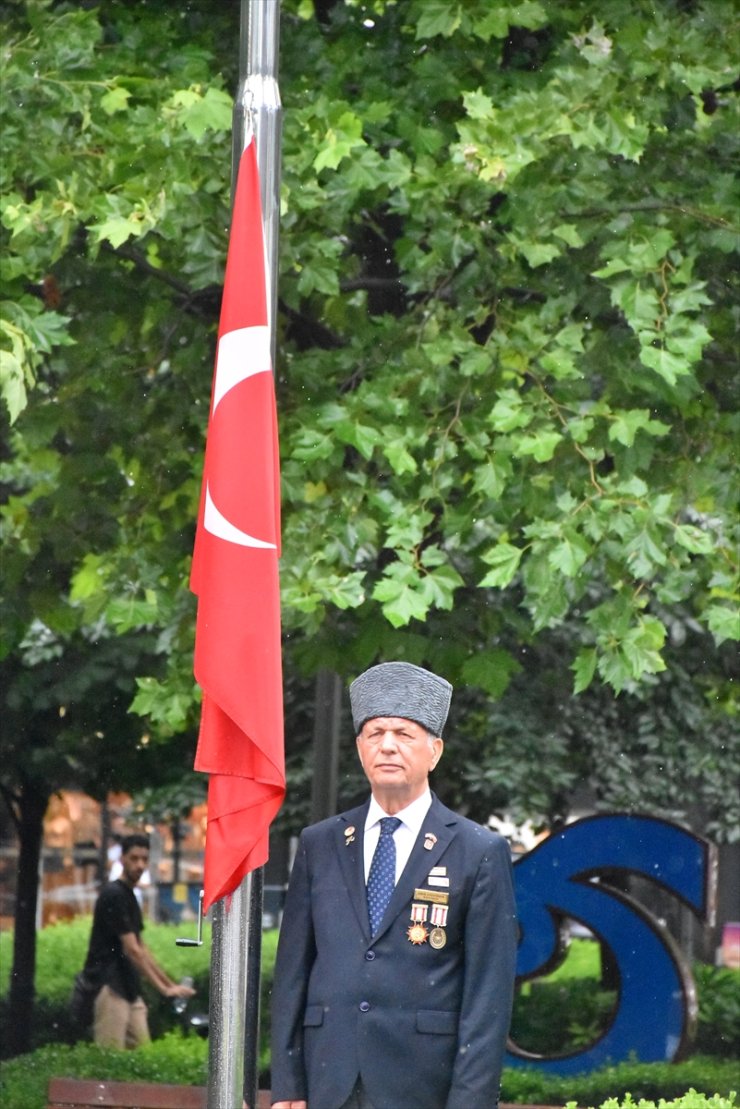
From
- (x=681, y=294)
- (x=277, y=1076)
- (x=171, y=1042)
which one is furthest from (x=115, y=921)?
(x=277, y=1076)

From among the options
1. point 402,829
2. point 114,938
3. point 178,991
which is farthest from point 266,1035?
point 402,829

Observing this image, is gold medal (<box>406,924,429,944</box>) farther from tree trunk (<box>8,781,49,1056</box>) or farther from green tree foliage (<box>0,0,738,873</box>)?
tree trunk (<box>8,781,49,1056</box>)

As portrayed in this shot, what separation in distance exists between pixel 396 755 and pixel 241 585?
79cm

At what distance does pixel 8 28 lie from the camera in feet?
27.1

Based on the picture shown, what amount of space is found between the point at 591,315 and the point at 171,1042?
579 centimetres

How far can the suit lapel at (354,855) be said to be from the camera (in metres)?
4.85

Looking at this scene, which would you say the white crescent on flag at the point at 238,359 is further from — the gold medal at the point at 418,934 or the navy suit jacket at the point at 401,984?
the gold medal at the point at 418,934

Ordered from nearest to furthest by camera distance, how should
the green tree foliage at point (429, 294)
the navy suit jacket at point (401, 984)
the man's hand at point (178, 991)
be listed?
1. the navy suit jacket at point (401, 984)
2. the green tree foliage at point (429, 294)
3. the man's hand at point (178, 991)

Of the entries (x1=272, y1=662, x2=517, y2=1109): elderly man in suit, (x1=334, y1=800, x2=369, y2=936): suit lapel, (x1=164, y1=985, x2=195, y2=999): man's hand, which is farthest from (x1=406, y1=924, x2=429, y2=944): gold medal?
(x1=164, y1=985, x2=195, y2=999): man's hand

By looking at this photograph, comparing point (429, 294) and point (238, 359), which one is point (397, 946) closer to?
point (238, 359)

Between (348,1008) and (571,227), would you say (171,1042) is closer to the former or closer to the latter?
(571,227)

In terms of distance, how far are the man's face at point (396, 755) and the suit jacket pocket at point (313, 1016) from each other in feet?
1.90

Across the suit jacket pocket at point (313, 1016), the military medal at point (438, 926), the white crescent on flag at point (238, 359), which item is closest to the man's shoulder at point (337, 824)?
the military medal at point (438, 926)

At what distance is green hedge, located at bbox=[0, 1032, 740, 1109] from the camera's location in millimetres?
10453
